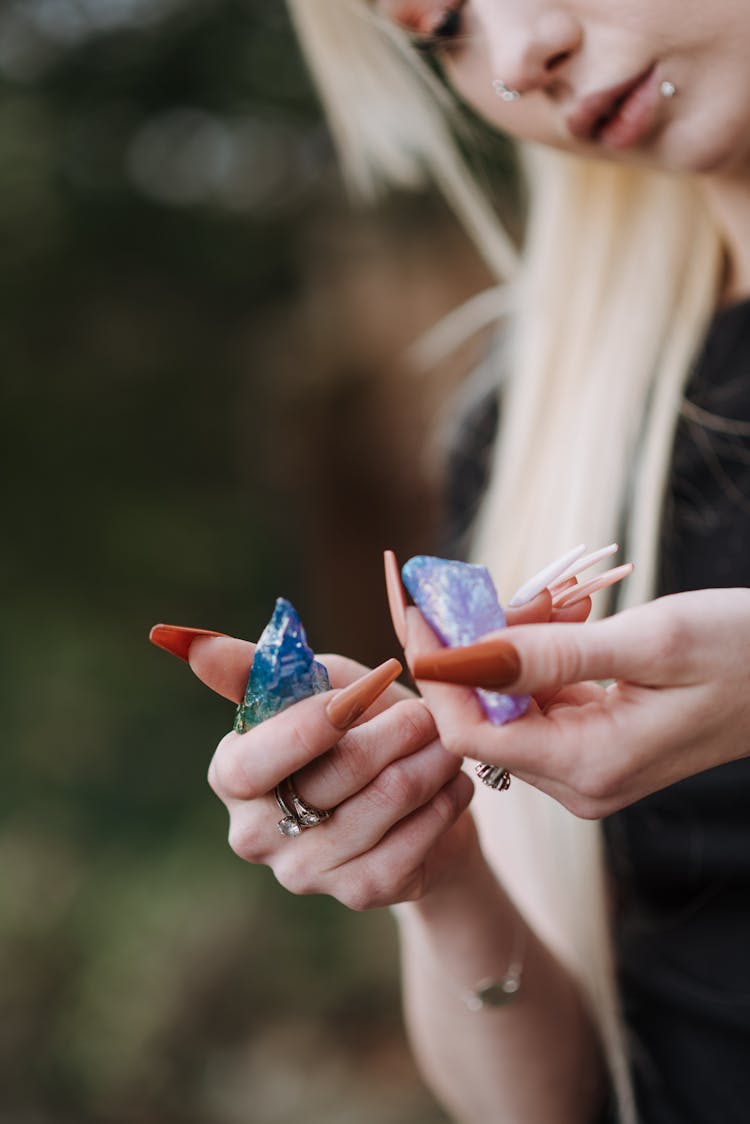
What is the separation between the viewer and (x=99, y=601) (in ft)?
11.3

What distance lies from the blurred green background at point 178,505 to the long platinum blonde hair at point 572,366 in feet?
4.56

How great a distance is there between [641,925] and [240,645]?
0.66m

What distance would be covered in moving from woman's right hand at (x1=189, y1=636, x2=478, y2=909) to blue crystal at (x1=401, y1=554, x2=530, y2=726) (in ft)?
0.28

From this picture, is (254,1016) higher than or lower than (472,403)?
lower

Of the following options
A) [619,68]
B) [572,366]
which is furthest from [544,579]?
[572,366]

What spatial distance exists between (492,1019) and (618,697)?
53cm

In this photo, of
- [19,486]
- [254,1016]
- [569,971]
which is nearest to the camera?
[569,971]

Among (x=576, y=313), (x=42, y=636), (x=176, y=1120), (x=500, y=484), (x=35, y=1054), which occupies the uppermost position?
(x=576, y=313)

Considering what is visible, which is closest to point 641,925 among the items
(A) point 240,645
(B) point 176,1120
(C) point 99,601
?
(A) point 240,645

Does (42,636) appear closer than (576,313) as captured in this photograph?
No

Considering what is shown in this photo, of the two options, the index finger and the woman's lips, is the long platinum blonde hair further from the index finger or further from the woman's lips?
the index finger

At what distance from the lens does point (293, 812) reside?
0.69 meters

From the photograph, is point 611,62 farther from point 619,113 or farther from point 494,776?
point 494,776

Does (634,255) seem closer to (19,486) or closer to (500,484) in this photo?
(500,484)
